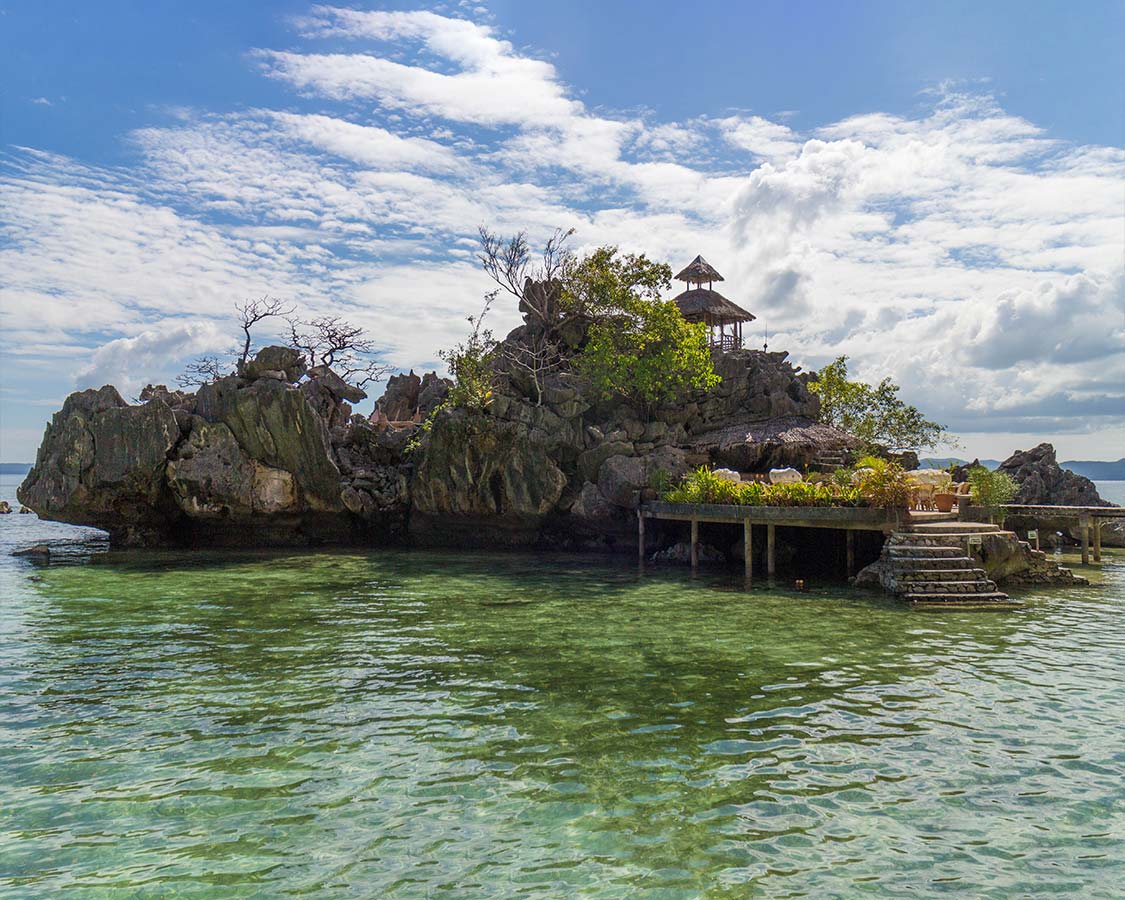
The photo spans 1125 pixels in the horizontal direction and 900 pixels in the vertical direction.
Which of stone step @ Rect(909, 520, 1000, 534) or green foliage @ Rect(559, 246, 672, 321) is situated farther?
green foliage @ Rect(559, 246, 672, 321)

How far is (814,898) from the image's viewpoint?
646cm

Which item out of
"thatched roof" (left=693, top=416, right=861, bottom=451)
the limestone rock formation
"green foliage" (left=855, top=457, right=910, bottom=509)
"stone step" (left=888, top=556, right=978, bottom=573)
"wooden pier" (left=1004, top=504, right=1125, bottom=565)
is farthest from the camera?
the limestone rock formation

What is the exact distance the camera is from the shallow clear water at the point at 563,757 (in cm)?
696

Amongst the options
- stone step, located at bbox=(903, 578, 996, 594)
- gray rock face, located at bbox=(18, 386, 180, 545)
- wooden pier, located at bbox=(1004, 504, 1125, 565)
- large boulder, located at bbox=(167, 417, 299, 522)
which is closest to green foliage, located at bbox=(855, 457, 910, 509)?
stone step, located at bbox=(903, 578, 996, 594)

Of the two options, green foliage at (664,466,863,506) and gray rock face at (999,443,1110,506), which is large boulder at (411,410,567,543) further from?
A: gray rock face at (999,443,1110,506)

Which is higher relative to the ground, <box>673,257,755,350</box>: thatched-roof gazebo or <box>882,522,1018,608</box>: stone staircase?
<box>673,257,755,350</box>: thatched-roof gazebo

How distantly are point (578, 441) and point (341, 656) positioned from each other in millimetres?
24110

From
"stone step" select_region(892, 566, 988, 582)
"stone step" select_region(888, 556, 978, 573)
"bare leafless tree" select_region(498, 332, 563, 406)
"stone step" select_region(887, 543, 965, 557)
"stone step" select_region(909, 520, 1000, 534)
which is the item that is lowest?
"stone step" select_region(892, 566, 988, 582)

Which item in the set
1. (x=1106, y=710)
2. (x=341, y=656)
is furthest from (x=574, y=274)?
(x=1106, y=710)

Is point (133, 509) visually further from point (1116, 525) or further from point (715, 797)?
point (1116, 525)

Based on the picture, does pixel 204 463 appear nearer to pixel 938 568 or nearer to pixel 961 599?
pixel 938 568

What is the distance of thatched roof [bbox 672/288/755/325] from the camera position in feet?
156

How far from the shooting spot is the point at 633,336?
40.7m

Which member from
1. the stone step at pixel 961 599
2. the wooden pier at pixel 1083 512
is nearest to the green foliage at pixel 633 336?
the wooden pier at pixel 1083 512
